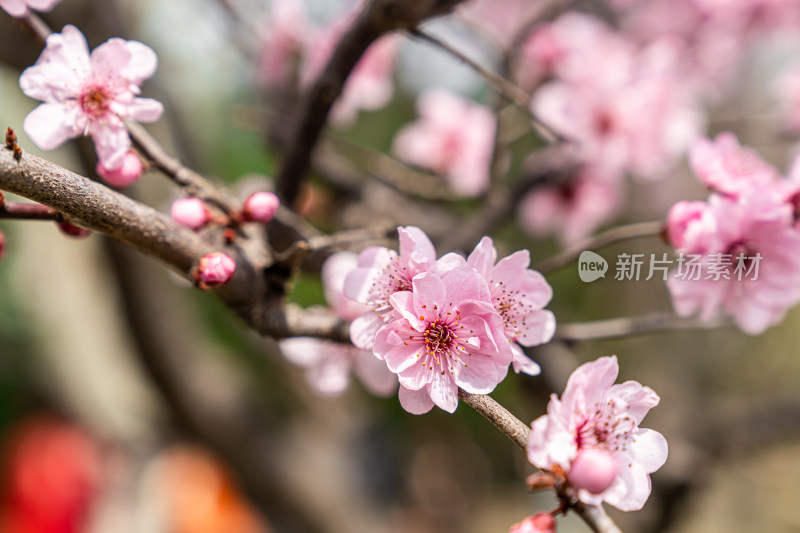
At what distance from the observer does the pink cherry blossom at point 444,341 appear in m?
0.48

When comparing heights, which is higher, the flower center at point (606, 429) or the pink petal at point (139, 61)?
the pink petal at point (139, 61)

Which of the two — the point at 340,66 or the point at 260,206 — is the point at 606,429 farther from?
the point at 340,66

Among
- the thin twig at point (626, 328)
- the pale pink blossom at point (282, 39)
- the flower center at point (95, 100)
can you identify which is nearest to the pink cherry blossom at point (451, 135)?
the pale pink blossom at point (282, 39)

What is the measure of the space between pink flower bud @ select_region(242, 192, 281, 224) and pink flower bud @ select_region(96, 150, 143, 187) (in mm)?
119

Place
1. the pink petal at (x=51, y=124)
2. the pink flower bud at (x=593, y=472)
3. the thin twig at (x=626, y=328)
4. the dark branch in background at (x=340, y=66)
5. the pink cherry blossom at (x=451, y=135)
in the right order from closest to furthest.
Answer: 1. the pink flower bud at (x=593, y=472)
2. the pink petal at (x=51, y=124)
3. the dark branch in background at (x=340, y=66)
4. the thin twig at (x=626, y=328)
5. the pink cherry blossom at (x=451, y=135)

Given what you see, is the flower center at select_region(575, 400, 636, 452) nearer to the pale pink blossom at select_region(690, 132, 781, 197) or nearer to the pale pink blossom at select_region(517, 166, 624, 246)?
the pale pink blossom at select_region(690, 132, 781, 197)

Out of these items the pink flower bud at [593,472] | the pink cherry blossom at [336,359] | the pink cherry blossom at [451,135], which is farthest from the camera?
the pink cherry blossom at [451,135]

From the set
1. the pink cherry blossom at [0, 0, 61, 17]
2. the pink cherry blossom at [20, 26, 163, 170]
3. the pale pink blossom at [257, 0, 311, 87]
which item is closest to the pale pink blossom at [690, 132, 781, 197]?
the pink cherry blossom at [20, 26, 163, 170]

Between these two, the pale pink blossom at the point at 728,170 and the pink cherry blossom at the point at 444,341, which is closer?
the pink cherry blossom at the point at 444,341

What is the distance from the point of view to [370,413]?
3127 millimetres

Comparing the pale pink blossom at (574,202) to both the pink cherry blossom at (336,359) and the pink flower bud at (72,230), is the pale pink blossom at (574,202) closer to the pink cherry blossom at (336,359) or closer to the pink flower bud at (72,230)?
the pink cherry blossom at (336,359)

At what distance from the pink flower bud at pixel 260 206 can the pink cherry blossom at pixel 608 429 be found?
1.21 ft

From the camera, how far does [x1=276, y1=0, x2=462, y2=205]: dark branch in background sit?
0.65 metres
